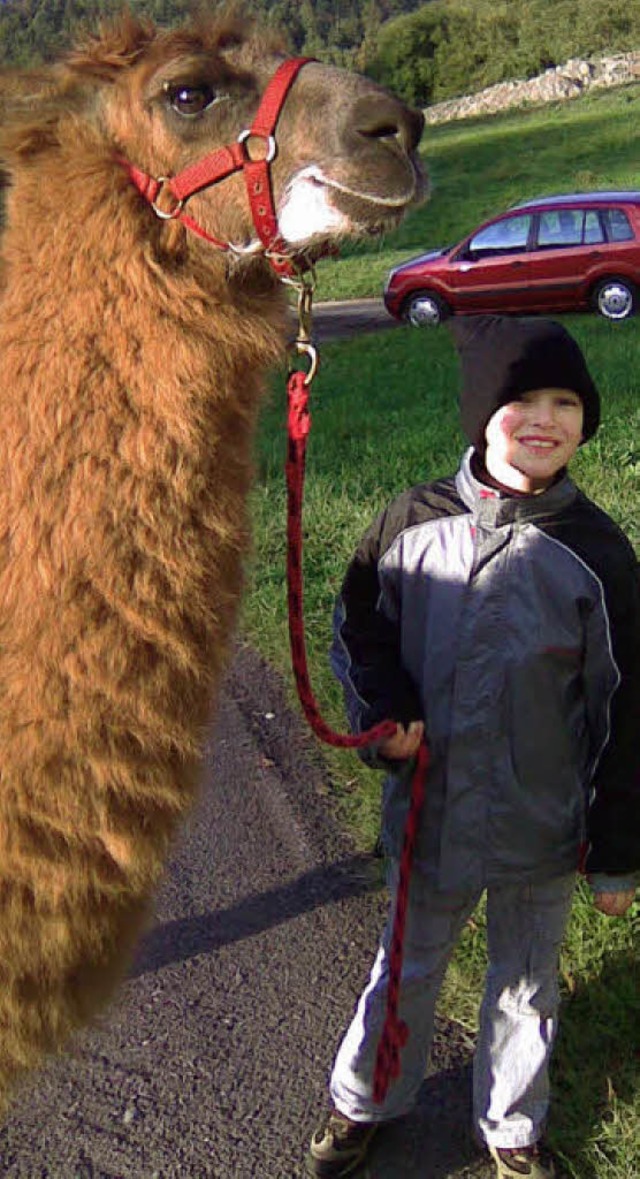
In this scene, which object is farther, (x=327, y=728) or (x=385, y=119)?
(x=327, y=728)

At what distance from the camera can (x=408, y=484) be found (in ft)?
20.6

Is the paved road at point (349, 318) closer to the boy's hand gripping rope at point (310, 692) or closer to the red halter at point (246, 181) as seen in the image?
the boy's hand gripping rope at point (310, 692)

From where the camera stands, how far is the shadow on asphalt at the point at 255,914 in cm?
329

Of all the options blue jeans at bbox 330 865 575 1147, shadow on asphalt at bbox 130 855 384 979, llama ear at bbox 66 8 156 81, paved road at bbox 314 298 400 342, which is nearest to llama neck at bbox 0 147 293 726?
llama ear at bbox 66 8 156 81

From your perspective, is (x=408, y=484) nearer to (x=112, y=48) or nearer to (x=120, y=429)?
(x=112, y=48)

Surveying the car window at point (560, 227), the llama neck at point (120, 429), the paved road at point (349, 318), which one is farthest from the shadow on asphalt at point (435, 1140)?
the car window at point (560, 227)

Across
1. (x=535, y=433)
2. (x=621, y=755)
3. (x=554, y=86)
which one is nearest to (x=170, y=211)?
(x=535, y=433)

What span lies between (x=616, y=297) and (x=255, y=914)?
37.1 feet

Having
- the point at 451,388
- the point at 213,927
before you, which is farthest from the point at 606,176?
the point at 213,927

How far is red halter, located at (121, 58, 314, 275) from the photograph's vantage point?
1.86 m

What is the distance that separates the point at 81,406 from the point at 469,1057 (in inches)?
77.4

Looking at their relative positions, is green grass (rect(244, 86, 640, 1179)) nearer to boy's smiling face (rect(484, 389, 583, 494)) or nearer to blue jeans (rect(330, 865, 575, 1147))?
blue jeans (rect(330, 865, 575, 1147))

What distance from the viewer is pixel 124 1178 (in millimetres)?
2559

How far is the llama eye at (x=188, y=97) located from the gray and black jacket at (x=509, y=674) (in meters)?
0.89
